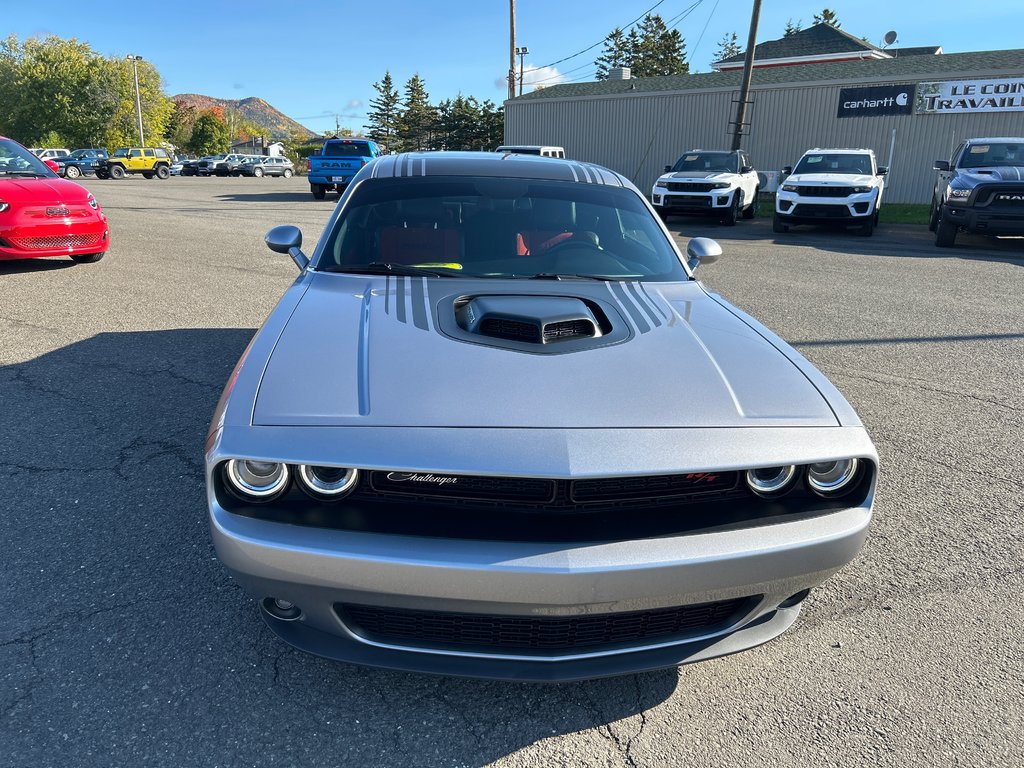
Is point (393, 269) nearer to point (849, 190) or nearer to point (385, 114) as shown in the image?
point (849, 190)

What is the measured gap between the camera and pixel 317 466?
1.88 meters

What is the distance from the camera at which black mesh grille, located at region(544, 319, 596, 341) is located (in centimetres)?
247

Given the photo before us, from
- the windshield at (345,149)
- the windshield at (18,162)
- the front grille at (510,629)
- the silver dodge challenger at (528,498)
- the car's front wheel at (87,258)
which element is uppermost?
the windshield at (345,149)

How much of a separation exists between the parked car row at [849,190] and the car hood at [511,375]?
37.2 feet

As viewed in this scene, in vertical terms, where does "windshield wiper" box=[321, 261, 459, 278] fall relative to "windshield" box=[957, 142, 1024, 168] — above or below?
below

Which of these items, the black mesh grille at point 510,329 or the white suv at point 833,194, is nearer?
the black mesh grille at point 510,329

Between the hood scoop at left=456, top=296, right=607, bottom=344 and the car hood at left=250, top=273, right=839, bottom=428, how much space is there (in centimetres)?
8

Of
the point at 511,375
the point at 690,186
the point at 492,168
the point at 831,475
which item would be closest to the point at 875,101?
the point at 690,186

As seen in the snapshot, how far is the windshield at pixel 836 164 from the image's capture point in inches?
583

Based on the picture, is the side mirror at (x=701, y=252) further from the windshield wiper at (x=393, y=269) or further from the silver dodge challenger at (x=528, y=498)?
the silver dodge challenger at (x=528, y=498)

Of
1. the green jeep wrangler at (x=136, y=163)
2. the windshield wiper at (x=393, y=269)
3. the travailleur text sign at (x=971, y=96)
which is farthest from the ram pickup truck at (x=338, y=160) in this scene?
the green jeep wrangler at (x=136, y=163)

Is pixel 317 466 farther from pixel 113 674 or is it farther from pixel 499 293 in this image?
pixel 499 293

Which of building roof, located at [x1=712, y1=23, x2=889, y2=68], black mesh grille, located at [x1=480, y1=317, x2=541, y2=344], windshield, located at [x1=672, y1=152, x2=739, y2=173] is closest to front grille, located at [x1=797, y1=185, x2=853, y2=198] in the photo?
windshield, located at [x1=672, y1=152, x2=739, y2=173]

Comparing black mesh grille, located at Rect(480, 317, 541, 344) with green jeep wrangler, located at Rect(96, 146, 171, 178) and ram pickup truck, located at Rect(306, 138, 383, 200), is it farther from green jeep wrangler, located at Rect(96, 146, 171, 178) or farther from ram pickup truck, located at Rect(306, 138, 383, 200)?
green jeep wrangler, located at Rect(96, 146, 171, 178)
